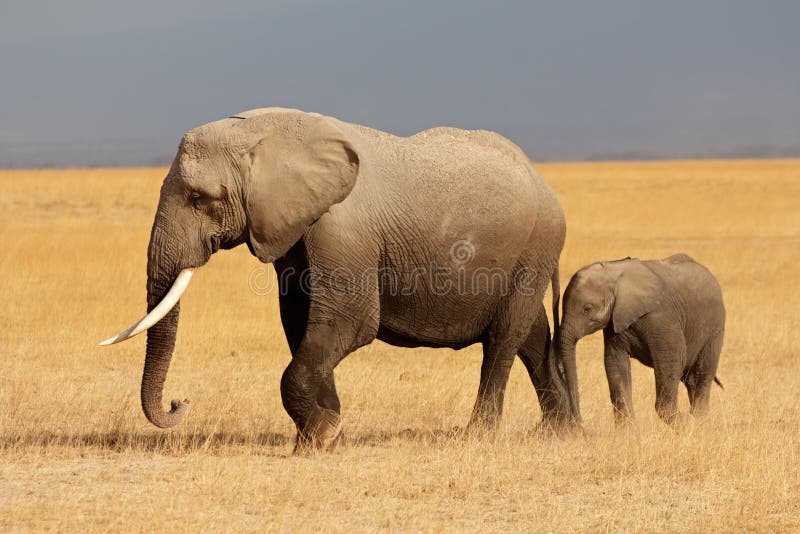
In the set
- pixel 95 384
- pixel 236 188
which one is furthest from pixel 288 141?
pixel 95 384

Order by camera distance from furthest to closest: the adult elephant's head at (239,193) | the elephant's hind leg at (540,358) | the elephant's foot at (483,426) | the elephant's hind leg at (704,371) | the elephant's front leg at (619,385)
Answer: the elephant's hind leg at (704,371) < the elephant's hind leg at (540,358) < the elephant's front leg at (619,385) < the elephant's foot at (483,426) < the adult elephant's head at (239,193)

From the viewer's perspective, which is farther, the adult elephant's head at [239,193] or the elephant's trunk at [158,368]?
the elephant's trunk at [158,368]

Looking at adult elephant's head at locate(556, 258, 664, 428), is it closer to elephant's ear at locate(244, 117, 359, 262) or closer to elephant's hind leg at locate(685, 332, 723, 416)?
elephant's hind leg at locate(685, 332, 723, 416)

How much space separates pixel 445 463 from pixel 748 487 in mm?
1971

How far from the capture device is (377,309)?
8.85 m

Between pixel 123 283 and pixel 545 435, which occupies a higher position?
pixel 545 435

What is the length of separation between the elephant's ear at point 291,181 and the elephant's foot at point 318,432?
120cm

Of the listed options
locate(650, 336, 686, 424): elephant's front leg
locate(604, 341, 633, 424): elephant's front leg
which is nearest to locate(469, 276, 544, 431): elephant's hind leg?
locate(604, 341, 633, 424): elephant's front leg

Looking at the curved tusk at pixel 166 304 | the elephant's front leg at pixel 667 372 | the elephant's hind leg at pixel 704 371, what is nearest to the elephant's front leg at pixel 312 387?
the curved tusk at pixel 166 304

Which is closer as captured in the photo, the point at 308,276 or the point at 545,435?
the point at 308,276

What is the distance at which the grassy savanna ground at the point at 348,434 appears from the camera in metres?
7.07

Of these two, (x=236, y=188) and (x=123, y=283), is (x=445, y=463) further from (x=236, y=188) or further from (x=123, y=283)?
(x=123, y=283)

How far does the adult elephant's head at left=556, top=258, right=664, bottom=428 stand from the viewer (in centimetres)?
1002

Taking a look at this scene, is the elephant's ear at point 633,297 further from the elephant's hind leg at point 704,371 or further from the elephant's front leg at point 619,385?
the elephant's hind leg at point 704,371
